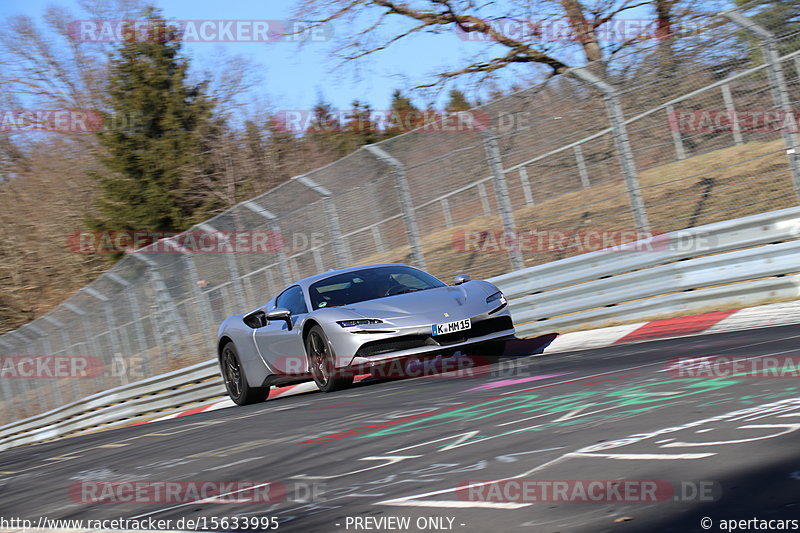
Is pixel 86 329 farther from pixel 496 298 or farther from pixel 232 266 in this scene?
pixel 496 298

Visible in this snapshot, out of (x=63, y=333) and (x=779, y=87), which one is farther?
(x=63, y=333)

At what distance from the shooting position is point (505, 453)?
4621 millimetres

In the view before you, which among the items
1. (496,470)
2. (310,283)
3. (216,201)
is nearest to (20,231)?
(216,201)

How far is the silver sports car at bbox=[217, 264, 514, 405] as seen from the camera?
8.99 metres

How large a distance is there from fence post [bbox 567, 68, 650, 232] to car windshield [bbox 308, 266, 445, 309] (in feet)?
7.34

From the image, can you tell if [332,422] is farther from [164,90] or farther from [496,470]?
Result: [164,90]

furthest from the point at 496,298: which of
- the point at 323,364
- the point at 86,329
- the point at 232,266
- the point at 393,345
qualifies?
the point at 86,329

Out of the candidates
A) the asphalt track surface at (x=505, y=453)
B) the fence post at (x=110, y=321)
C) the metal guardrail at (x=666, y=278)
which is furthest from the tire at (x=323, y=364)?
the fence post at (x=110, y=321)

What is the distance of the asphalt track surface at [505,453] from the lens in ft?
11.0

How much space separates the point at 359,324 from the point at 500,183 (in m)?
3.27

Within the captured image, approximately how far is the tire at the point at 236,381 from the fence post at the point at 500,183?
3452 mm

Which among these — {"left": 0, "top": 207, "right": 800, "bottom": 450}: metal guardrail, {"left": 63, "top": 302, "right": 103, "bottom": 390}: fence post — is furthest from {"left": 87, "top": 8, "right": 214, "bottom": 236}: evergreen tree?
{"left": 0, "top": 207, "right": 800, "bottom": 450}: metal guardrail

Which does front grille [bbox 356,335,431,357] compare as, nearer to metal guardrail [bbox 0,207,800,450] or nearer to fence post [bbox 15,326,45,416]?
metal guardrail [bbox 0,207,800,450]

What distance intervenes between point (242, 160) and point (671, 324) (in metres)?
29.3
